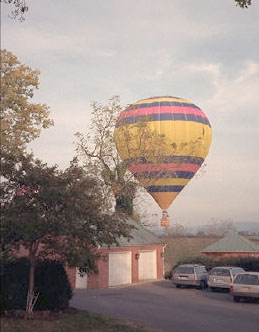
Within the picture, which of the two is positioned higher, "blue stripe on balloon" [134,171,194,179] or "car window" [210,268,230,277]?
"blue stripe on balloon" [134,171,194,179]

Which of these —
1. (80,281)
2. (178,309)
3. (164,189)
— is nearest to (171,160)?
(164,189)

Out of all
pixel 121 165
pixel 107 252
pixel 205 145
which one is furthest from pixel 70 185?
pixel 205 145

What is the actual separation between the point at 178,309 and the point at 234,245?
79.0 feet

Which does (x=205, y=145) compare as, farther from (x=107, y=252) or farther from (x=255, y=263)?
(x=107, y=252)

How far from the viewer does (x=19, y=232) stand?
1434cm

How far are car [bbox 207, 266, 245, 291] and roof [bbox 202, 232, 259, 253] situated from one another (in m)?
14.5

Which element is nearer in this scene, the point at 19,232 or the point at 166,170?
the point at 19,232

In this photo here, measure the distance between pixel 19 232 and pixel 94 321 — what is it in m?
4.19

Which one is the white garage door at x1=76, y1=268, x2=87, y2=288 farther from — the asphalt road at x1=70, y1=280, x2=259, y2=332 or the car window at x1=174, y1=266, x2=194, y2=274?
the car window at x1=174, y1=266, x2=194, y2=274

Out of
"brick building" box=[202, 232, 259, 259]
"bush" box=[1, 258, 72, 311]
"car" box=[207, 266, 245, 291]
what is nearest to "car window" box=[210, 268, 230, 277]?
"car" box=[207, 266, 245, 291]

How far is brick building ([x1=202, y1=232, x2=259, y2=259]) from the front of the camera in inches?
1617

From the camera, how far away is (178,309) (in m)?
19.6

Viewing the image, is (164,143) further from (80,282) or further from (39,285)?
(39,285)

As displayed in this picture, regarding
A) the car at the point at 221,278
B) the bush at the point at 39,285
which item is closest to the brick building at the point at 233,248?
the car at the point at 221,278
